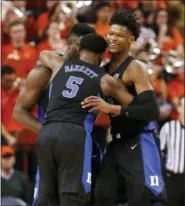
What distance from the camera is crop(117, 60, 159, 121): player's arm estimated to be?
223 inches

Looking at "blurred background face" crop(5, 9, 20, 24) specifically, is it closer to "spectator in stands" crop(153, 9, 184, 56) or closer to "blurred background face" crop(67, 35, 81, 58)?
"spectator in stands" crop(153, 9, 184, 56)

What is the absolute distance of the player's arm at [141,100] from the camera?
5664 millimetres

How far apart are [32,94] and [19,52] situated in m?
4.03

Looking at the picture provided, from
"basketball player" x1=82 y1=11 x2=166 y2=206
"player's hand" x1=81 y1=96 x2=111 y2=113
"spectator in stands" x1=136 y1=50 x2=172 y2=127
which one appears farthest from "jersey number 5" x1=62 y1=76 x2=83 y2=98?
"spectator in stands" x1=136 y1=50 x2=172 y2=127

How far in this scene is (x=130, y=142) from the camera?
5.96 m

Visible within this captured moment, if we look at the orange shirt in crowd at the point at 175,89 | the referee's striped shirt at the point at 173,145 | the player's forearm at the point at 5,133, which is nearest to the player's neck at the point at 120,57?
the referee's striped shirt at the point at 173,145

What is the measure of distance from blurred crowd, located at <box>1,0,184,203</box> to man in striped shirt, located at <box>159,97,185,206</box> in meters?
0.79

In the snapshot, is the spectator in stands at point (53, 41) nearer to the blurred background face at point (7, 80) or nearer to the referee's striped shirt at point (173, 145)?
the blurred background face at point (7, 80)

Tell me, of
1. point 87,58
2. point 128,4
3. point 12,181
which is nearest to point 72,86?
point 87,58

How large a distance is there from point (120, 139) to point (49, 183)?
794 millimetres

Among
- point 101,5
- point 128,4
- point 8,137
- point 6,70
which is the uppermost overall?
point 128,4

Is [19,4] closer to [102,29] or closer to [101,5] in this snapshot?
[101,5]

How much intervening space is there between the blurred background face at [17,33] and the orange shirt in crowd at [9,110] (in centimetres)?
114

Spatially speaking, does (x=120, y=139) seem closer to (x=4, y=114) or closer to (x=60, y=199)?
(x=60, y=199)
